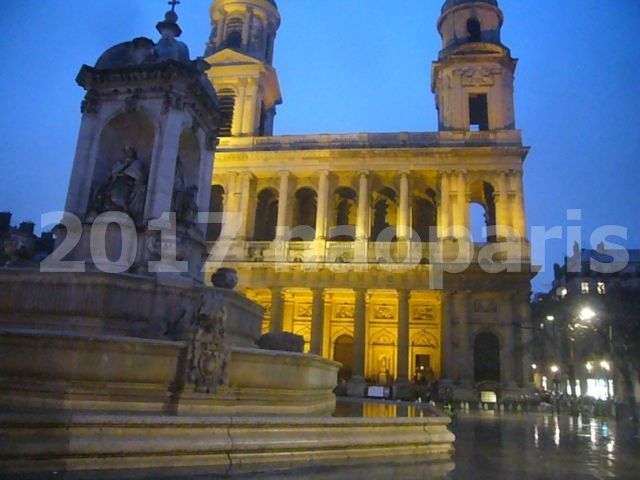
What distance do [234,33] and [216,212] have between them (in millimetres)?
15449

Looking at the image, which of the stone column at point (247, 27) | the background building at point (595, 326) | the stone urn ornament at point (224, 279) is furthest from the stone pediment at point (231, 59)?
the stone urn ornament at point (224, 279)

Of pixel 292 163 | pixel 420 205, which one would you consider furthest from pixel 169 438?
pixel 420 205

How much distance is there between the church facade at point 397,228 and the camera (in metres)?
30.1

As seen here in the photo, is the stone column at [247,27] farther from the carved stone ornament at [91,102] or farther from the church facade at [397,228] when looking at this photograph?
the carved stone ornament at [91,102]

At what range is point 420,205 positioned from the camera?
37.2 m

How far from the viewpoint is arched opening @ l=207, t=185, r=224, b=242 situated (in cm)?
3519

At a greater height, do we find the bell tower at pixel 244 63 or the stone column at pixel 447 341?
the bell tower at pixel 244 63

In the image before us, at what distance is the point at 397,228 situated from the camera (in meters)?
32.6

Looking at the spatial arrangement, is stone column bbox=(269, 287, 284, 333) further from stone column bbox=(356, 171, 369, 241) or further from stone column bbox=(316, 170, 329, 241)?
stone column bbox=(356, 171, 369, 241)

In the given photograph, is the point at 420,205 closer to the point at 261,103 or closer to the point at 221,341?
the point at 261,103

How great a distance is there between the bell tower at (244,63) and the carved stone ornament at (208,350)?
96.4 feet

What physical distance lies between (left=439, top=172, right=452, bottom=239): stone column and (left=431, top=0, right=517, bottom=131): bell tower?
14.4 feet

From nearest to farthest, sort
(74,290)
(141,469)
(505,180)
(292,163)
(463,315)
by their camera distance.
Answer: (141,469)
(74,290)
(463,315)
(505,180)
(292,163)

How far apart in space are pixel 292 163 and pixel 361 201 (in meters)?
5.42
